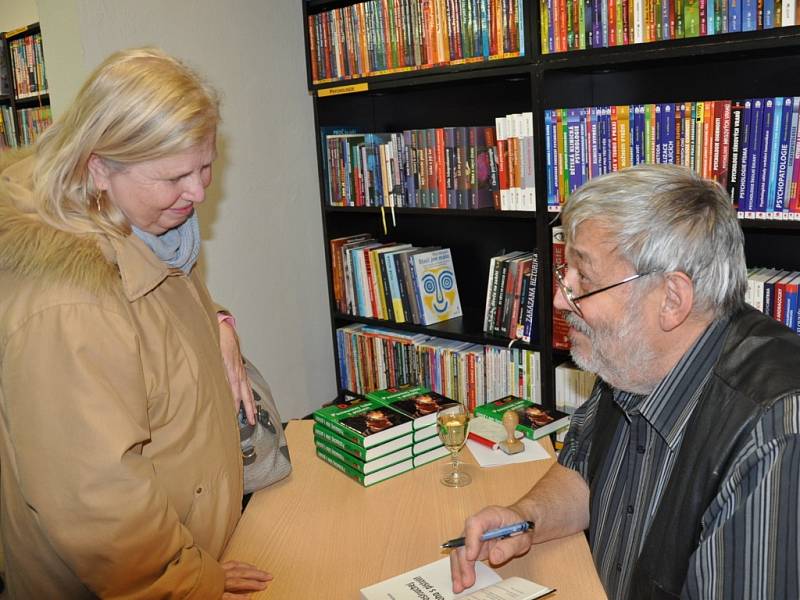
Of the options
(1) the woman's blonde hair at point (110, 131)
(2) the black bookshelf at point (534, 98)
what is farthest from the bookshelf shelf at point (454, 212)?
(1) the woman's blonde hair at point (110, 131)

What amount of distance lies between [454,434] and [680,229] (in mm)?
600

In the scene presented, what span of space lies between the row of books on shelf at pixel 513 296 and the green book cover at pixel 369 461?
119 cm

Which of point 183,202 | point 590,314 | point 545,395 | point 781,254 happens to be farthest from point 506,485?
point 781,254

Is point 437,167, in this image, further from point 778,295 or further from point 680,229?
point 680,229

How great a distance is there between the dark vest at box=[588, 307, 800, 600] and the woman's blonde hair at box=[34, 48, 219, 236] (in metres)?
1.01

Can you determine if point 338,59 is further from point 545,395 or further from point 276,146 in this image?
point 545,395

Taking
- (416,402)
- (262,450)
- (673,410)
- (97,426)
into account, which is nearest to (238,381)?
(262,450)

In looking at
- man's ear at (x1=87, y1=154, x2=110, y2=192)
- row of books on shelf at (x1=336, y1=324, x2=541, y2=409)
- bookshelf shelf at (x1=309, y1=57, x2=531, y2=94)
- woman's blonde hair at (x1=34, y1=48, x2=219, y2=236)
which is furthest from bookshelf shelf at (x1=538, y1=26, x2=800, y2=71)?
man's ear at (x1=87, y1=154, x2=110, y2=192)

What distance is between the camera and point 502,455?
165 centimetres

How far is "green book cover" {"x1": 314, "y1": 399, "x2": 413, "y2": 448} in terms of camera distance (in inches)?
60.2

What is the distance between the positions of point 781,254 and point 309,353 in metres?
1.96

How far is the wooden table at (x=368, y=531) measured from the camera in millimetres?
1224

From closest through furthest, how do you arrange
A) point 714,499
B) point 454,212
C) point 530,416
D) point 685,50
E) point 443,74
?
point 714,499, point 530,416, point 685,50, point 443,74, point 454,212

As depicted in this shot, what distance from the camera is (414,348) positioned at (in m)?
3.01
